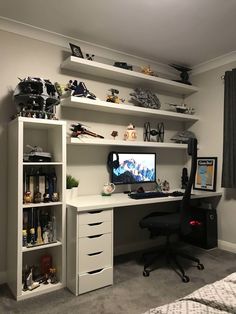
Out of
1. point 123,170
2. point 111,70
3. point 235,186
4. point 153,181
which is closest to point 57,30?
point 111,70

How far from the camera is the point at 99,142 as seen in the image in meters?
2.79

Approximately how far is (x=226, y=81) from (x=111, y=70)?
4.69ft

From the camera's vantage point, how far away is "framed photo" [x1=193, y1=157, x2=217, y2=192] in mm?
3424

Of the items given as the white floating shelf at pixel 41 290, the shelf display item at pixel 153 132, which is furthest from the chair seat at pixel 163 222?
the shelf display item at pixel 153 132

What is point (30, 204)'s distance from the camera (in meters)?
2.22

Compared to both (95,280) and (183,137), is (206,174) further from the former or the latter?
(95,280)

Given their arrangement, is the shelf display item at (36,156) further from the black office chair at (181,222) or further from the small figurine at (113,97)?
the black office chair at (181,222)

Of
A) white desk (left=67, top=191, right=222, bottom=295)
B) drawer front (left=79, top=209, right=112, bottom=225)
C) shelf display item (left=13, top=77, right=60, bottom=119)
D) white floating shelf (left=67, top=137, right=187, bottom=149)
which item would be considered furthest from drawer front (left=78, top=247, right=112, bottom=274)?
shelf display item (left=13, top=77, right=60, bottom=119)

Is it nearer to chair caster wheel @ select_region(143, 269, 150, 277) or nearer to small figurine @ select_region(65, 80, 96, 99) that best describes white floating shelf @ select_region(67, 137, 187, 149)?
small figurine @ select_region(65, 80, 96, 99)

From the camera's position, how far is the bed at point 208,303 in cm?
91

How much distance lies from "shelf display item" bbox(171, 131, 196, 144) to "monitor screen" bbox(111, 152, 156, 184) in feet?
1.64

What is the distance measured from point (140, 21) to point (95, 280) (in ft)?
7.77

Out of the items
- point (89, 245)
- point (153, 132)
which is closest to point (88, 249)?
point (89, 245)

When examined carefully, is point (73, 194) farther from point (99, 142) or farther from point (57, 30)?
point (57, 30)
